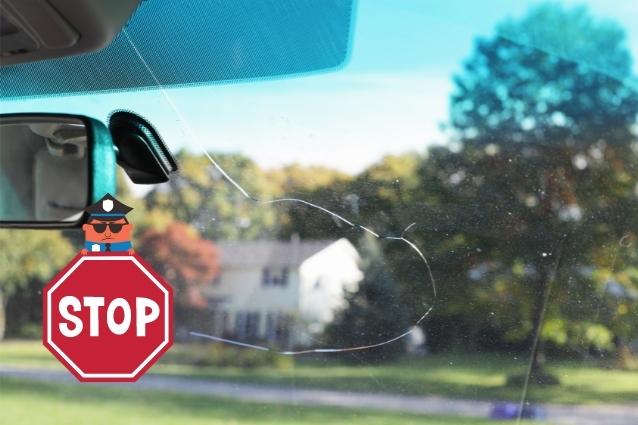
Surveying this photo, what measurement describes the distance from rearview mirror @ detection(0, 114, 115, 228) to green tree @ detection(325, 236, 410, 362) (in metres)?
0.78

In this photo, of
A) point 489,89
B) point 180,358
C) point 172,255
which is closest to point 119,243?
point 172,255

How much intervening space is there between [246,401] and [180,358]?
0.85 ft

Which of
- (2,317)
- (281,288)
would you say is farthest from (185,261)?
(2,317)

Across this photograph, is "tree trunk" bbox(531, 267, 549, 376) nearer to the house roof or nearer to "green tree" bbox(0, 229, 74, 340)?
the house roof

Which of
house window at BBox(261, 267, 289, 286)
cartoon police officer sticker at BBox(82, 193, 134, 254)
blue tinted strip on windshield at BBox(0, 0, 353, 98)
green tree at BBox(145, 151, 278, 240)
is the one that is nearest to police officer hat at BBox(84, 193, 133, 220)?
cartoon police officer sticker at BBox(82, 193, 134, 254)

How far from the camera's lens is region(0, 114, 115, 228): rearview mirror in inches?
88.0

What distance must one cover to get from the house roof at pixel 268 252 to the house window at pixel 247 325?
0.16m

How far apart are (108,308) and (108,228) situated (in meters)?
0.27

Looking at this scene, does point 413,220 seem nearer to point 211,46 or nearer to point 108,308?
point 211,46

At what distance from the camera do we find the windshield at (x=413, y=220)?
6.97 feet

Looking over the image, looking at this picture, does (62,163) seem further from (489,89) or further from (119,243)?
(489,89)

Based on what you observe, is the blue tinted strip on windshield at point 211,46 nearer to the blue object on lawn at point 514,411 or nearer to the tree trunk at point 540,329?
the tree trunk at point 540,329

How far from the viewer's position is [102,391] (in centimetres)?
268

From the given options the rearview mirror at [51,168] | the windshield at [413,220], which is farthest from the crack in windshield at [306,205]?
the rearview mirror at [51,168]
